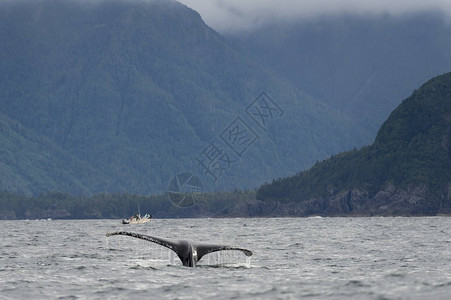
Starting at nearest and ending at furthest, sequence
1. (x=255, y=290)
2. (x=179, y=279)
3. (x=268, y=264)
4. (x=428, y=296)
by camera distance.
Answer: (x=428, y=296) → (x=255, y=290) → (x=179, y=279) → (x=268, y=264)

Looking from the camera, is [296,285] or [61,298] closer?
[61,298]

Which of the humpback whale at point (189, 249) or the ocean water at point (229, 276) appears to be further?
the humpback whale at point (189, 249)

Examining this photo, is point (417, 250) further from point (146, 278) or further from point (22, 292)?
point (22, 292)

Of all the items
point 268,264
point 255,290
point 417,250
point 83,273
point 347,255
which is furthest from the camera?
point 417,250

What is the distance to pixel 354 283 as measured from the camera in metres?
42.9

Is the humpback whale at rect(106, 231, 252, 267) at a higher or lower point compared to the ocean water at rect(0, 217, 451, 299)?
higher

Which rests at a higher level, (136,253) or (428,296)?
(136,253)

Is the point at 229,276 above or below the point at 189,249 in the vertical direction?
below

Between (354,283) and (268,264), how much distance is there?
50.0ft

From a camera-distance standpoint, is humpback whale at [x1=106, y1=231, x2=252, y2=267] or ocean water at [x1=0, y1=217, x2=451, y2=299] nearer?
ocean water at [x1=0, y1=217, x2=451, y2=299]

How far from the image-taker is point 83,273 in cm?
5028

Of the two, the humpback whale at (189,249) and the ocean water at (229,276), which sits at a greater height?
the humpback whale at (189,249)

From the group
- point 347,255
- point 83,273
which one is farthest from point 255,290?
point 347,255

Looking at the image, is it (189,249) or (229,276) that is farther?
(189,249)
